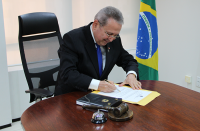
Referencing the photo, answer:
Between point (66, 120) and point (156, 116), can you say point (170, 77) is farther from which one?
point (66, 120)

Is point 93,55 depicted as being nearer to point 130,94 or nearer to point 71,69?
point 71,69

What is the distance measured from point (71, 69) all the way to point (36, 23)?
67 cm

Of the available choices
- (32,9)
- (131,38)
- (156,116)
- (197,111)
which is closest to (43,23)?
(32,9)

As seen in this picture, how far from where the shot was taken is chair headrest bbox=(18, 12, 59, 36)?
5.99ft

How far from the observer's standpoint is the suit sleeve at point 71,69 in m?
1.47

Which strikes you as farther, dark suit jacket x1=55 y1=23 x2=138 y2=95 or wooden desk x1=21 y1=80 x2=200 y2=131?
dark suit jacket x1=55 y1=23 x2=138 y2=95

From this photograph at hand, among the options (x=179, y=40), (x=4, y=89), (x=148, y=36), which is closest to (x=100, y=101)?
(x=4, y=89)

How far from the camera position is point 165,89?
4.98 ft

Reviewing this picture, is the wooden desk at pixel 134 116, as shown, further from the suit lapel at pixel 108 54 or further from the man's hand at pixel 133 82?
the suit lapel at pixel 108 54

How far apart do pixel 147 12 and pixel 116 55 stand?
4.35 ft

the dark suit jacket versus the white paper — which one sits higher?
the dark suit jacket

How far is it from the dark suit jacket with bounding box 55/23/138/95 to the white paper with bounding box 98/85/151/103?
0.71 ft

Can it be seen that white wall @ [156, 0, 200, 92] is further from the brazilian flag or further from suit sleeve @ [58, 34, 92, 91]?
suit sleeve @ [58, 34, 92, 91]

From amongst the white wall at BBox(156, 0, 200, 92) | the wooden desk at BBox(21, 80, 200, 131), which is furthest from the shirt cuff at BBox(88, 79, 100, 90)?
the white wall at BBox(156, 0, 200, 92)
